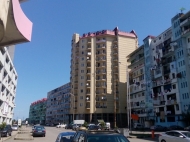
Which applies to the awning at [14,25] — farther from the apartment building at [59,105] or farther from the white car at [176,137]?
Result: the apartment building at [59,105]

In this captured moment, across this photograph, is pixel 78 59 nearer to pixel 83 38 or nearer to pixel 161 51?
pixel 83 38

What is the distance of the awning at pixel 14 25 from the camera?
8.83m

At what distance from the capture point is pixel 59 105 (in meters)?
121

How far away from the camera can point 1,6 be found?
7.30m

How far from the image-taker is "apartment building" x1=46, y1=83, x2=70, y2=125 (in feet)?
356

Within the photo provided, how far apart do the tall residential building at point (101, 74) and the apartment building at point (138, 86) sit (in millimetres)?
9451

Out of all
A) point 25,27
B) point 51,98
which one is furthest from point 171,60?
Answer: point 51,98

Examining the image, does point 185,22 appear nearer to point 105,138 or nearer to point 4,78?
point 4,78

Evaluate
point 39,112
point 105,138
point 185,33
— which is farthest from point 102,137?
point 39,112

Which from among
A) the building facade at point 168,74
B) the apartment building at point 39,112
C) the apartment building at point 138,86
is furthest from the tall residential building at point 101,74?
the apartment building at point 39,112

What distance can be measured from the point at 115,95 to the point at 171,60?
30711mm

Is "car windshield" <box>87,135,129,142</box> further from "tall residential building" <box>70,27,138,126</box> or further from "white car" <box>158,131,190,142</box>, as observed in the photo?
"tall residential building" <box>70,27,138,126</box>

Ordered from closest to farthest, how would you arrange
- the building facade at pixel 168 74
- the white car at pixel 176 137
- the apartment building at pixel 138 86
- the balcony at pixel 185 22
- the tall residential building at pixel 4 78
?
the white car at pixel 176 137, the tall residential building at pixel 4 78, the balcony at pixel 185 22, the building facade at pixel 168 74, the apartment building at pixel 138 86

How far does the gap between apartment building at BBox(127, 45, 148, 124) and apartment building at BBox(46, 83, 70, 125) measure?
4082 cm
